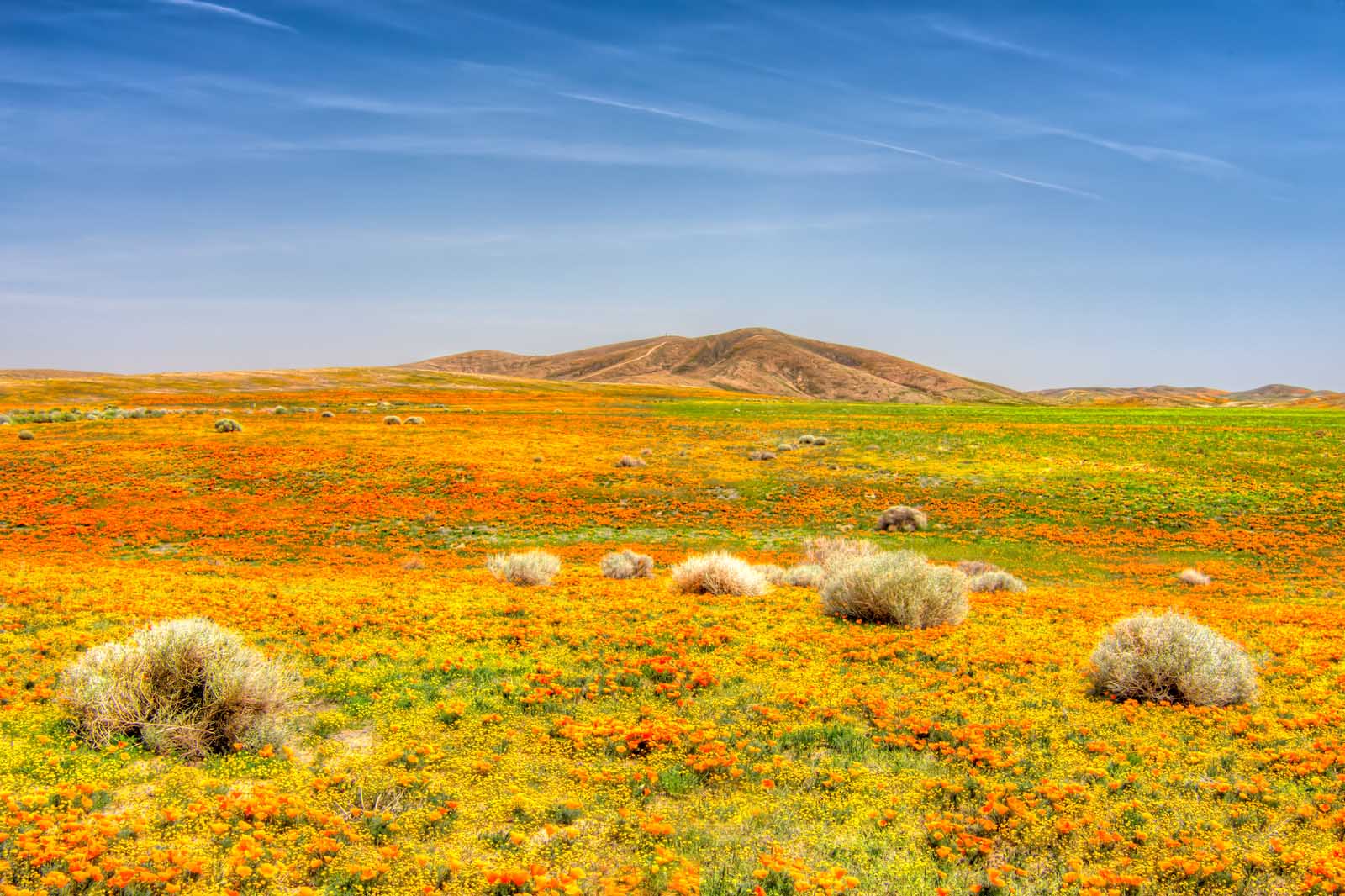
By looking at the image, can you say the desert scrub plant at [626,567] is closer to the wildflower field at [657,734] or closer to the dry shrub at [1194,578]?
the wildflower field at [657,734]

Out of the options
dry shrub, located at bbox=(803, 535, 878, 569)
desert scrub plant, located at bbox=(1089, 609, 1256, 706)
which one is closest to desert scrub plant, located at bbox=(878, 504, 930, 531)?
dry shrub, located at bbox=(803, 535, 878, 569)

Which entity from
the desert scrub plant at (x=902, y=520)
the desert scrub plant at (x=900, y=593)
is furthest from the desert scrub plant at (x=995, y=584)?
the desert scrub plant at (x=902, y=520)

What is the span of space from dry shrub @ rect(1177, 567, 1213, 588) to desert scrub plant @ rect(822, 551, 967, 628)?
408 inches

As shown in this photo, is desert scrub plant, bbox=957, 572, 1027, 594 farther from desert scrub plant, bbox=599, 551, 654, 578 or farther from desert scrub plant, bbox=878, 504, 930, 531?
desert scrub plant, bbox=878, 504, 930, 531

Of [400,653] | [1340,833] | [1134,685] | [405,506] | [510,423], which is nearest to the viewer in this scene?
[1340,833]

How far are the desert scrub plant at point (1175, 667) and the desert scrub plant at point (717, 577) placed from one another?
6590 millimetres

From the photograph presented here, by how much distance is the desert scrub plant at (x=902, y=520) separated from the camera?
85.4 feet

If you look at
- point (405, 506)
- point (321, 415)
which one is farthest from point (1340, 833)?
point (321, 415)

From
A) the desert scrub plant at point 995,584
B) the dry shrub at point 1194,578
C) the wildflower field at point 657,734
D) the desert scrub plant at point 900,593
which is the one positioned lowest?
the dry shrub at point 1194,578

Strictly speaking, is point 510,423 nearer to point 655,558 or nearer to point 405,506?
point 405,506

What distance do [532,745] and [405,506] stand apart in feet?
73.2

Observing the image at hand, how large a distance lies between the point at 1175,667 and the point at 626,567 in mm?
10664

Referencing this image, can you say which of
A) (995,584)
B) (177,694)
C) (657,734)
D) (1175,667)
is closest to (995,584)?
(995,584)

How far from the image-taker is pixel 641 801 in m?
6.33
